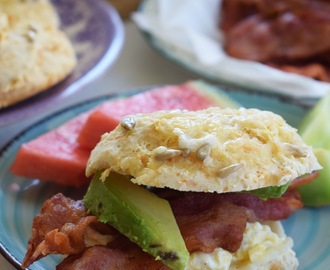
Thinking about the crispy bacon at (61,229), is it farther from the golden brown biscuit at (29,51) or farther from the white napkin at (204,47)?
the white napkin at (204,47)

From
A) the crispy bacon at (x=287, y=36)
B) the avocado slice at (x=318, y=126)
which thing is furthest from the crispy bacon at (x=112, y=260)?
the crispy bacon at (x=287, y=36)

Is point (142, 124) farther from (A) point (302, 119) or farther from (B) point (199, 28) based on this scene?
(B) point (199, 28)

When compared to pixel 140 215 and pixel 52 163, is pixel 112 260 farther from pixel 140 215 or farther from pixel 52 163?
pixel 52 163

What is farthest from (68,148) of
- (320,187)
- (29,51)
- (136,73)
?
(136,73)

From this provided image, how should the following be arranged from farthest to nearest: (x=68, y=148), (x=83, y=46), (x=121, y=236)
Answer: (x=83, y=46)
(x=68, y=148)
(x=121, y=236)

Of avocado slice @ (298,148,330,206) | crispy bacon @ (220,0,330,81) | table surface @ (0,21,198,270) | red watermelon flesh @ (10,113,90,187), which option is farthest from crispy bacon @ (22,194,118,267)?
crispy bacon @ (220,0,330,81)

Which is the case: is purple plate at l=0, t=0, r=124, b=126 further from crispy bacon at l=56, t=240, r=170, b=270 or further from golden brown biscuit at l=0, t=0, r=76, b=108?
crispy bacon at l=56, t=240, r=170, b=270
